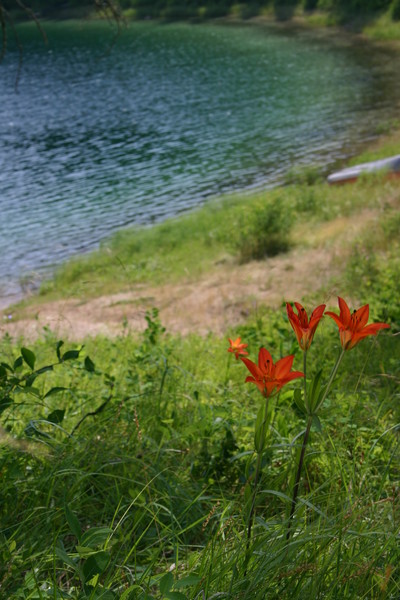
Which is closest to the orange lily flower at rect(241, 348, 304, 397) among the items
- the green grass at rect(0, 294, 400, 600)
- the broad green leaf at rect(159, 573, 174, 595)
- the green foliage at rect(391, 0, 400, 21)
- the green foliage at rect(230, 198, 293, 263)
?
the green grass at rect(0, 294, 400, 600)

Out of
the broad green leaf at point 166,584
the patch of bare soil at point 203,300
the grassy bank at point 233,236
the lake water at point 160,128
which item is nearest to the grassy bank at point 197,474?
the broad green leaf at point 166,584

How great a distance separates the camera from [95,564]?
1.67m

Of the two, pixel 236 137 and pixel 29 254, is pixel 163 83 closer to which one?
pixel 236 137

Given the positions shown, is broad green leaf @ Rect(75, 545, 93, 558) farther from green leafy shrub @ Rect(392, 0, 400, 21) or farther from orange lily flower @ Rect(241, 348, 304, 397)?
green leafy shrub @ Rect(392, 0, 400, 21)

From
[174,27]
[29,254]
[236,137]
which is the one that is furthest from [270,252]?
[174,27]

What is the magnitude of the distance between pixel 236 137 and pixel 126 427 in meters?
19.5

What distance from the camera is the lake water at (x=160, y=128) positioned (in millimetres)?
15914

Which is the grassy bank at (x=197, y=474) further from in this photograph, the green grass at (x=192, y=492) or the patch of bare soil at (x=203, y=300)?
the patch of bare soil at (x=203, y=300)

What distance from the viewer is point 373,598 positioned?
1.87 metres

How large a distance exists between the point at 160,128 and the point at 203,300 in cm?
1694

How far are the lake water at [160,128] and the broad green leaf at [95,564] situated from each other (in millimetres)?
10459

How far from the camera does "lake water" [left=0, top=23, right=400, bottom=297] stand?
15.9m

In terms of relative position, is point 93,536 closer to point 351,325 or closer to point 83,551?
point 83,551

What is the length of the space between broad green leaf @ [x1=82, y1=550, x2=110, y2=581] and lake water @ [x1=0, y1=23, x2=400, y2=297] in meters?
10.5
